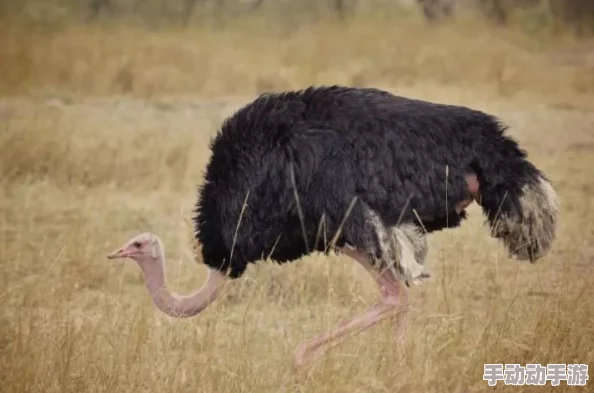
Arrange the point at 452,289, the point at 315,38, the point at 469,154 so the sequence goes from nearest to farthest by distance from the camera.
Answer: the point at 469,154 → the point at 452,289 → the point at 315,38

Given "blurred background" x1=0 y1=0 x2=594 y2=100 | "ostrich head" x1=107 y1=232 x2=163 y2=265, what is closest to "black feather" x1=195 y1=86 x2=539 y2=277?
"ostrich head" x1=107 y1=232 x2=163 y2=265

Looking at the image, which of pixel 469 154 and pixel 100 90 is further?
pixel 100 90

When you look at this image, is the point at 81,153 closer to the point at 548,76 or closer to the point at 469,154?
the point at 469,154

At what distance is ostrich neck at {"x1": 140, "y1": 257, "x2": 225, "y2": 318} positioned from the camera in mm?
4016

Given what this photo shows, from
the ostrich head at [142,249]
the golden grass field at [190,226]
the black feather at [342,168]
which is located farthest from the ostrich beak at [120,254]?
the black feather at [342,168]

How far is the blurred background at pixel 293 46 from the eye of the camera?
4297 millimetres

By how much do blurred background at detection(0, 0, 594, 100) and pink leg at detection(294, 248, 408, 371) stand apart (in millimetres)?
743

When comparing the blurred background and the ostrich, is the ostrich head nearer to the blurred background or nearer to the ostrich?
the ostrich

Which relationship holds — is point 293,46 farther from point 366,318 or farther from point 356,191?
point 366,318

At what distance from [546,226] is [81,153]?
1.57 m

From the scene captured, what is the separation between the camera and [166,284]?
408cm

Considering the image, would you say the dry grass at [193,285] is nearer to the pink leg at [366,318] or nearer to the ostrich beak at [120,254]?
the pink leg at [366,318]

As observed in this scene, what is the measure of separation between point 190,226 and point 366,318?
684mm

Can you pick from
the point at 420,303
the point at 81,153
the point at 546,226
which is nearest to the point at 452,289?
the point at 420,303
